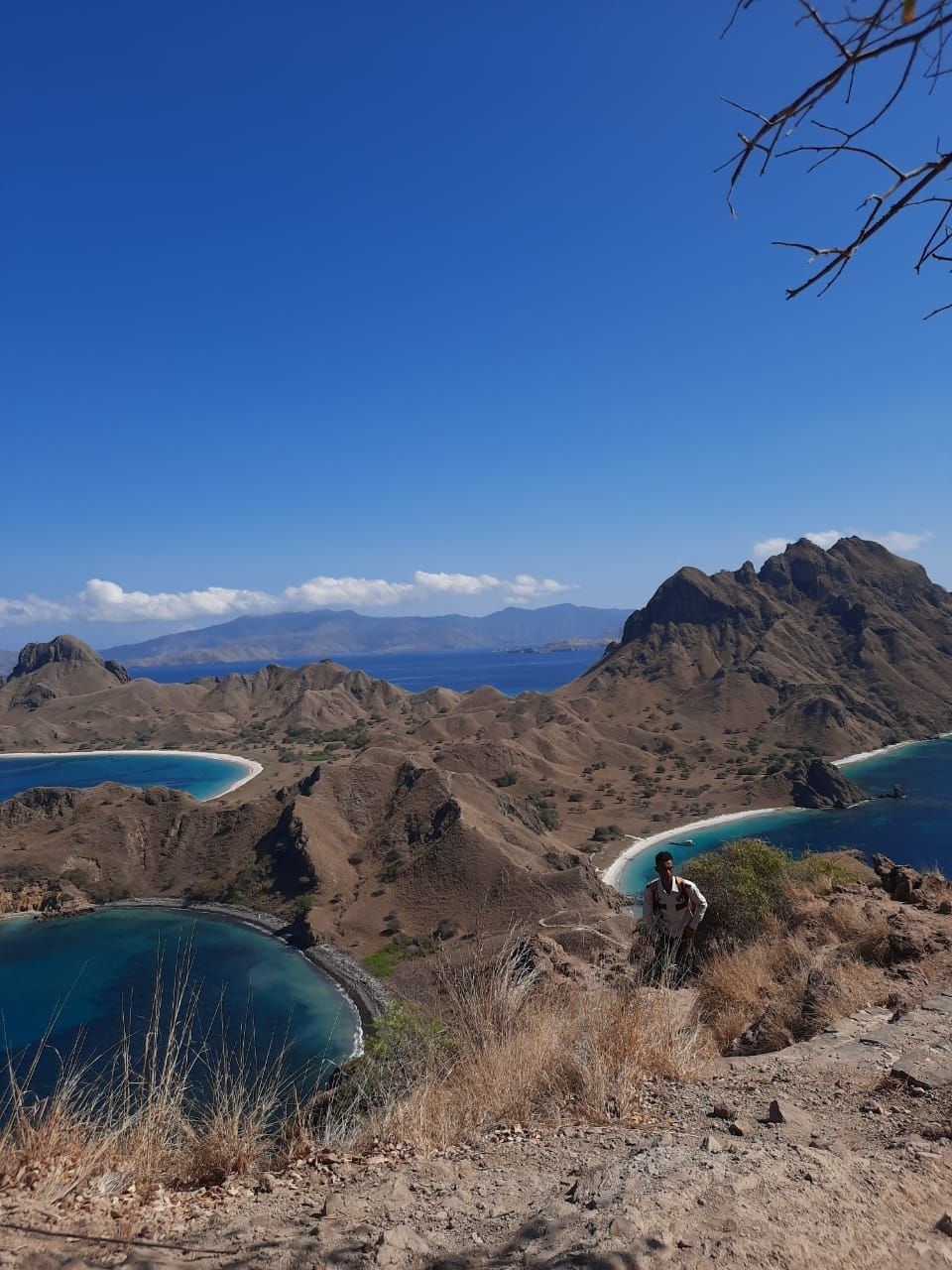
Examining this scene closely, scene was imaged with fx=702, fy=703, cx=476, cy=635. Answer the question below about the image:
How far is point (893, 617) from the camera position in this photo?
13100 centimetres

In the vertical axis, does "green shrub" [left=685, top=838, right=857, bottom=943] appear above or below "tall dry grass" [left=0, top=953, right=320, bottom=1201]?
below

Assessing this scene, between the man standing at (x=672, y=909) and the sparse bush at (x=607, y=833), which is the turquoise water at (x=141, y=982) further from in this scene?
the sparse bush at (x=607, y=833)

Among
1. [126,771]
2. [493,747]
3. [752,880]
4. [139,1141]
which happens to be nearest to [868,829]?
[493,747]

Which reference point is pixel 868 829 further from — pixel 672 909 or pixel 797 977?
pixel 672 909

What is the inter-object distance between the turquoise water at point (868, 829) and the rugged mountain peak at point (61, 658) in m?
154

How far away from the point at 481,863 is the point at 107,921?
27.9 m

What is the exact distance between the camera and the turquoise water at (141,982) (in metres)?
32.6

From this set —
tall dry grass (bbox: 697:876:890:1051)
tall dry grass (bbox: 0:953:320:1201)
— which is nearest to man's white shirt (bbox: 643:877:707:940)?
tall dry grass (bbox: 697:876:890:1051)

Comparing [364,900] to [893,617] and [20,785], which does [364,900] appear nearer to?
[20,785]

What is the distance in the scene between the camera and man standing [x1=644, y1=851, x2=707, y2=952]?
6.81 m

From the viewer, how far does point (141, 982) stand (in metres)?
40.5

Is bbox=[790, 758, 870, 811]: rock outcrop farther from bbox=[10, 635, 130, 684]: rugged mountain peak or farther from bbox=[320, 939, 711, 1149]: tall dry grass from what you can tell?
bbox=[10, 635, 130, 684]: rugged mountain peak

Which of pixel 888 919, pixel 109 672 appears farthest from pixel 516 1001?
pixel 109 672

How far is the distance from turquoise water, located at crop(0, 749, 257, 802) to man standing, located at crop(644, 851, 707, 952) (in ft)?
294
